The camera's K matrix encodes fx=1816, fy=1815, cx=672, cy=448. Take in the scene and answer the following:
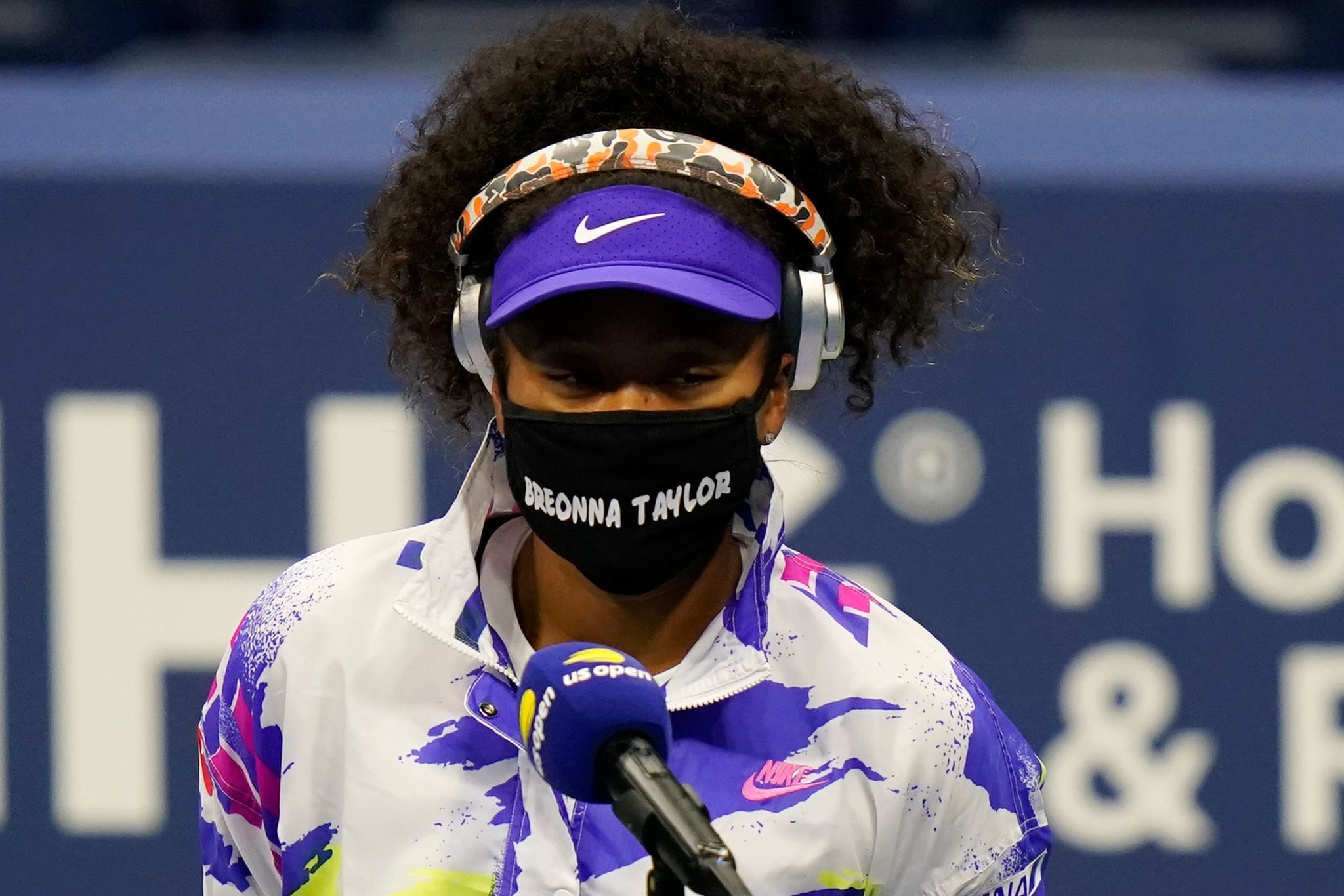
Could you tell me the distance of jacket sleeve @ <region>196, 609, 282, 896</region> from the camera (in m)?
1.45

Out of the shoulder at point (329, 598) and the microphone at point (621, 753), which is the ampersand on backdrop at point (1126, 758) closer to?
the shoulder at point (329, 598)

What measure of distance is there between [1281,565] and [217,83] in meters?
1.90

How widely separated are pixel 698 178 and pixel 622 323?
5.1 inches

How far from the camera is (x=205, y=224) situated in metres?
2.95

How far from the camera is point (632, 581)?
140 cm

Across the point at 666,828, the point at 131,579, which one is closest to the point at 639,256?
the point at 666,828

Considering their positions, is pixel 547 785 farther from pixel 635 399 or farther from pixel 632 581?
pixel 635 399

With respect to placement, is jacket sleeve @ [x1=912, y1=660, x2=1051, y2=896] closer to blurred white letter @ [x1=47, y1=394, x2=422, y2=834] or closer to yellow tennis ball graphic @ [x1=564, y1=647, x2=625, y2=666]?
yellow tennis ball graphic @ [x1=564, y1=647, x2=625, y2=666]

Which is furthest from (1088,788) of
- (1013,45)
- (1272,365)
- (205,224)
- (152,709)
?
(1013,45)

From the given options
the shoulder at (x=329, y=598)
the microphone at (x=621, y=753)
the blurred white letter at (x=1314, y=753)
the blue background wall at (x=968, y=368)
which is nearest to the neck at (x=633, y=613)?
the shoulder at (x=329, y=598)

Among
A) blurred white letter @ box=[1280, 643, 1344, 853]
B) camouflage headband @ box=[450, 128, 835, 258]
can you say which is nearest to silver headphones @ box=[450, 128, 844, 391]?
camouflage headband @ box=[450, 128, 835, 258]

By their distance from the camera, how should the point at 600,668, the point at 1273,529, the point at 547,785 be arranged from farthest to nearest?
the point at 1273,529
the point at 547,785
the point at 600,668

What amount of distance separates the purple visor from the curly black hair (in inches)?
0.9

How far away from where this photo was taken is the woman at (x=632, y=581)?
1.34 meters
